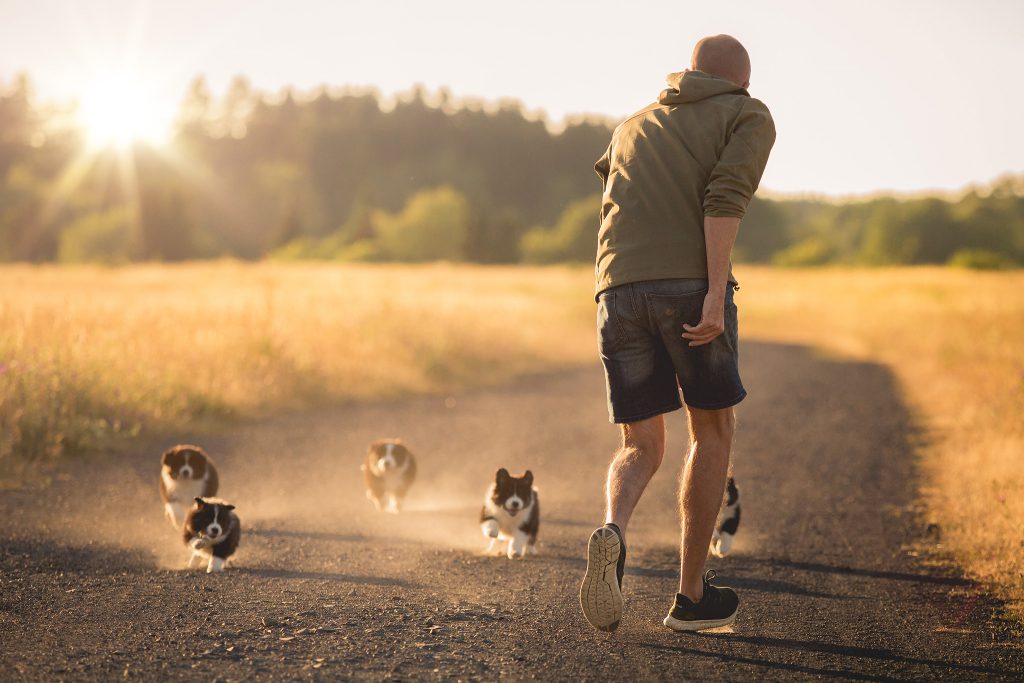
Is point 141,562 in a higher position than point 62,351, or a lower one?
lower

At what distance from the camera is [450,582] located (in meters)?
4.84

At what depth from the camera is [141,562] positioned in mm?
5270

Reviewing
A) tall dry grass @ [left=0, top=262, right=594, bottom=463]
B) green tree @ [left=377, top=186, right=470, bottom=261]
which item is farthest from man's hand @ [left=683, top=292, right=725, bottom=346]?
green tree @ [left=377, top=186, right=470, bottom=261]

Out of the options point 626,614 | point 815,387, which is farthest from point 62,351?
point 815,387

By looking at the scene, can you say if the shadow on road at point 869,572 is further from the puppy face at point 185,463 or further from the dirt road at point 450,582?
the puppy face at point 185,463

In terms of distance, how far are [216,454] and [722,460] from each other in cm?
611

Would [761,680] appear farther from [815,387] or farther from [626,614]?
[815,387]

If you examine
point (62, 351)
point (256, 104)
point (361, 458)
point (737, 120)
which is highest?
point (256, 104)

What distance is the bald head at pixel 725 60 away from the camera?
397cm

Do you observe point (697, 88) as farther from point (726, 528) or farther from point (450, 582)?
point (726, 528)

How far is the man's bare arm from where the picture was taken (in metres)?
3.77

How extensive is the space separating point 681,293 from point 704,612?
1395 mm

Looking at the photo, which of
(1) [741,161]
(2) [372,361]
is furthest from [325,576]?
(2) [372,361]

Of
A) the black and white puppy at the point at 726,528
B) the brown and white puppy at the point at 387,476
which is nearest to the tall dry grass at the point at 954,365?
the black and white puppy at the point at 726,528
